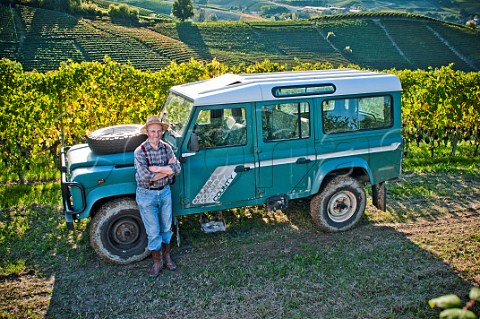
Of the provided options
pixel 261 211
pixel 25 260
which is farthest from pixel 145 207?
pixel 261 211

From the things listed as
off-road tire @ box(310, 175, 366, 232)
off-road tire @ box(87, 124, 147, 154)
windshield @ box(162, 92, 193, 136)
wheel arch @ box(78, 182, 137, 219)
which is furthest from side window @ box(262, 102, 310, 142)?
wheel arch @ box(78, 182, 137, 219)

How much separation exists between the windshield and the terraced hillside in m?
51.3

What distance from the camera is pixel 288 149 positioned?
674cm

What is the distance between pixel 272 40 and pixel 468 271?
75554mm

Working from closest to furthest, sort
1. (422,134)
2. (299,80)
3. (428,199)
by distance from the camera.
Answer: (299,80) → (428,199) → (422,134)

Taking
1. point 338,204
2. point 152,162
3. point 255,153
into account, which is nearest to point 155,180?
point 152,162

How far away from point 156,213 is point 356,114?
363cm

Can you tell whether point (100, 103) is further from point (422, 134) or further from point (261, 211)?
point (422, 134)

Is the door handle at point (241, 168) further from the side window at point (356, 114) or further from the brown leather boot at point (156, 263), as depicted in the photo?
the brown leather boot at point (156, 263)

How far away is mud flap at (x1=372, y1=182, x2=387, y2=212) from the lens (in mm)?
7523

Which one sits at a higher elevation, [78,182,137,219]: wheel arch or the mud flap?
[78,182,137,219]: wheel arch

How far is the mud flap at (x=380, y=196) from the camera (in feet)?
24.7

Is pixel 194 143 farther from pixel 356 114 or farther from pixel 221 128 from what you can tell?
pixel 356 114

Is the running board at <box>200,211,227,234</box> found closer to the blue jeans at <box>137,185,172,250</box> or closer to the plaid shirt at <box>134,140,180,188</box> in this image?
the blue jeans at <box>137,185,172,250</box>
